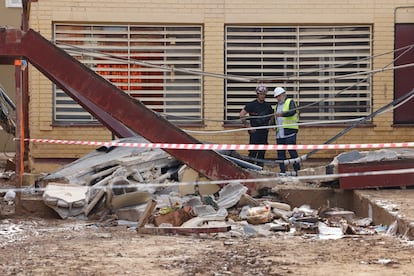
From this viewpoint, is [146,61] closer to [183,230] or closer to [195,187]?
[195,187]

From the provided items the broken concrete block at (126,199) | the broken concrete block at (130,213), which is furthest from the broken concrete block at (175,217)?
the broken concrete block at (126,199)

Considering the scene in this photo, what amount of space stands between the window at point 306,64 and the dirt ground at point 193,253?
6779mm

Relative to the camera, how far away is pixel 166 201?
34.8ft

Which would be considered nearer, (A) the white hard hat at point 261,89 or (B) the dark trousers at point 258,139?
(A) the white hard hat at point 261,89

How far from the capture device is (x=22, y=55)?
1064 centimetres

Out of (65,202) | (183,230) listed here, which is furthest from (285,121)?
(183,230)

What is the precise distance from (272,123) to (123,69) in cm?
335

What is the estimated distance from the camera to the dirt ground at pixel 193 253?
22.4 ft

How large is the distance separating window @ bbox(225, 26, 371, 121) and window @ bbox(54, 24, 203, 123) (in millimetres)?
756

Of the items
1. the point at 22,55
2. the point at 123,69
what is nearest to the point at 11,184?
the point at 123,69

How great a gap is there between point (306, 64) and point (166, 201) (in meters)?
6.22

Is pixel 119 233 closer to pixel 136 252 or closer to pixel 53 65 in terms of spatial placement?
pixel 136 252

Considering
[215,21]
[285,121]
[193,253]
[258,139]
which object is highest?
[215,21]

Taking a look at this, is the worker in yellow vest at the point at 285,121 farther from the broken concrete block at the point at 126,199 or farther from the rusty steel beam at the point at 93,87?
the broken concrete block at the point at 126,199
